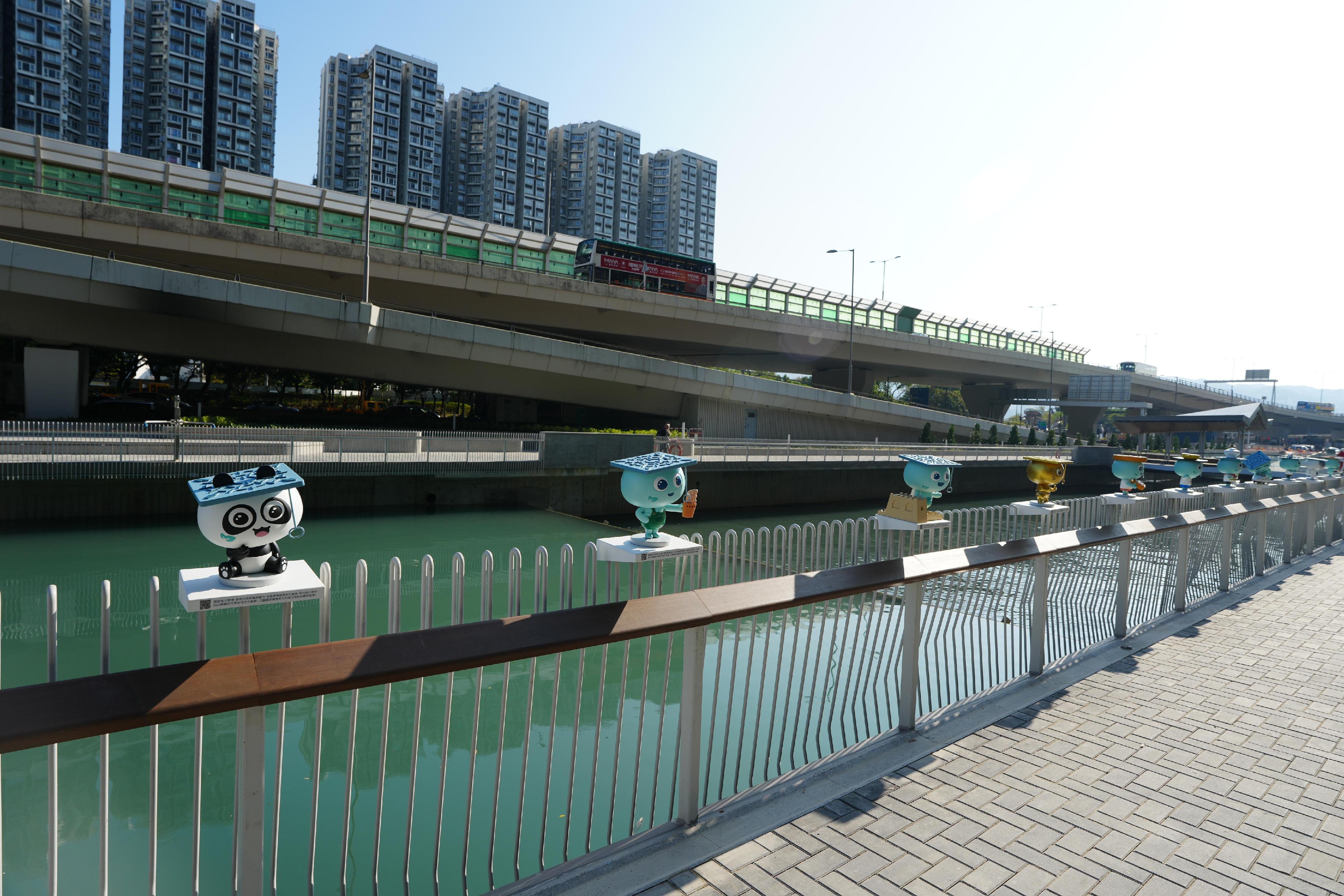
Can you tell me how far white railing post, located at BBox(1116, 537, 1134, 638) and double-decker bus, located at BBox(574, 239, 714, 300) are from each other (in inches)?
1236

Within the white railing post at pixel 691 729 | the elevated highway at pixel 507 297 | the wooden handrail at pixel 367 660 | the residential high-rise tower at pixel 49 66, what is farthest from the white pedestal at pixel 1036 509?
the residential high-rise tower at pixel 49 66

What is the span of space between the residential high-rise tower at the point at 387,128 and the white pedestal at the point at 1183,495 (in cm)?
9641

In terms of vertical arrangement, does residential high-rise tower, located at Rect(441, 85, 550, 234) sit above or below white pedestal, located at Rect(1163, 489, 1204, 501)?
above

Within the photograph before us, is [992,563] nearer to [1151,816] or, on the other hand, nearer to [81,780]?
[1151,816]

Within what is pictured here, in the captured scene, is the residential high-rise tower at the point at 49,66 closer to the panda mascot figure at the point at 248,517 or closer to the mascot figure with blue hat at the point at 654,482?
the panda mascot figure at the point at 248,517

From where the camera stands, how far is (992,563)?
4.97m

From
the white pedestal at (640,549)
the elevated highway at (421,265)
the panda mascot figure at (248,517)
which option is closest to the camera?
the panda mascot figure at (248,517)

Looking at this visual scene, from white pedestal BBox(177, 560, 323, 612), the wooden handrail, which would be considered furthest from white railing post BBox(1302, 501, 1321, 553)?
white pedestal BBox(177, 560, 323, 612)

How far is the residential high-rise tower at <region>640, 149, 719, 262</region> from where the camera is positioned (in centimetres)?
12306

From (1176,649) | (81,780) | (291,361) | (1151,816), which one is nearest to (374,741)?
(81,780)

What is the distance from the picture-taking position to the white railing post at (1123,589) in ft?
22.7

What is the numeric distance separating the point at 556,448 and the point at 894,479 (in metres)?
15.8

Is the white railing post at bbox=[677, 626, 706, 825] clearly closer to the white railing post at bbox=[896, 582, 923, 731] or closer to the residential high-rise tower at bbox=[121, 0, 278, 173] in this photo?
the white railing post at bbox=[896, 582, 923, 731]

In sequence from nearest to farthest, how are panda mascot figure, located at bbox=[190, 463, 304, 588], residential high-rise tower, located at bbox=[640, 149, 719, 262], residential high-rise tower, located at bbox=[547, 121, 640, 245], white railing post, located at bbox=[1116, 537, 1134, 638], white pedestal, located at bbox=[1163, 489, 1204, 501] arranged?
panda mascot figure, located at bbox=[190, 463, 304, 588]
white railing post, located at bbox=[1116, 537, 1134, 638]
white pedestal, located at bbox=[1163, 489, 1204, 501]
residential high-rise tower, located at bbox=[547, 121, 640, 245]
residential high-rise tower, located at bbox=[640, 149, 719, 262]
